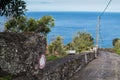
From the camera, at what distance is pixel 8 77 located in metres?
7.91

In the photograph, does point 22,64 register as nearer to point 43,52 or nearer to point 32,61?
point 32,61

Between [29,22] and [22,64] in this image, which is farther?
[29,22]

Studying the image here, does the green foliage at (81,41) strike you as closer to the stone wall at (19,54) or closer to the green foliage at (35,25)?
the green foliage at (35,25)

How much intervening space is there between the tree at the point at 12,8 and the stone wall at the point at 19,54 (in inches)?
83.5

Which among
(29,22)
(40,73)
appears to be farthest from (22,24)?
(40,73)

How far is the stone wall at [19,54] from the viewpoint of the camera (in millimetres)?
7941

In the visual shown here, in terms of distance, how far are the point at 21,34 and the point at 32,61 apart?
68cm

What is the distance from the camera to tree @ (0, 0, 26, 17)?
35.6ft

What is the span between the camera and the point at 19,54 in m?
8.16

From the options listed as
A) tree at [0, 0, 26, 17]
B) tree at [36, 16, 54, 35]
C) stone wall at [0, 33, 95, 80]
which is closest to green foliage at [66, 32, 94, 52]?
tree at [36, 16, 54, 35]

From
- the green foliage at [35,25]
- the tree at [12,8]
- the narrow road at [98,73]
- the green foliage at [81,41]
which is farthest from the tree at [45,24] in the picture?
the green foliage at [81,41]

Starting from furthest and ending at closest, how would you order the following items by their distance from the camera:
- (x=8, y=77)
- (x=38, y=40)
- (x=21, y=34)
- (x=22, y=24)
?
1. (x=22, y=24)
2. (x=38, y=40)
3. (x=21, y=34)
4. (x=8, y=77)

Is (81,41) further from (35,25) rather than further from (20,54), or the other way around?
(20,54)

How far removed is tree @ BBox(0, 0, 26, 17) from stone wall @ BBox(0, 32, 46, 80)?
6.96 feet
